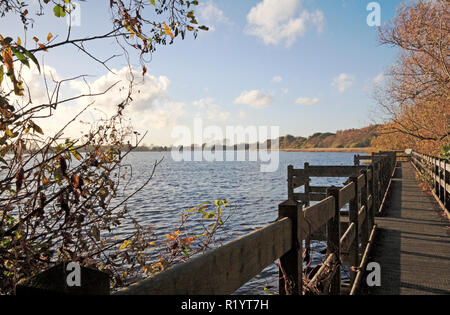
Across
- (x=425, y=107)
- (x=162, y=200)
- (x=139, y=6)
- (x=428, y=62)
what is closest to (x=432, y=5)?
(x=428, y=62)

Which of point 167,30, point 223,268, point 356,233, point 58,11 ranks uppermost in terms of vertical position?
point 167,30

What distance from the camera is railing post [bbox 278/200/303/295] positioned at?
268 cm

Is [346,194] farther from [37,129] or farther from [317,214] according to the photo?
[37,129]

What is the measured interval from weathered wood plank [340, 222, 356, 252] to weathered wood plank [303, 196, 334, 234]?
904mm

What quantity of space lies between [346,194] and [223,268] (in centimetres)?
343

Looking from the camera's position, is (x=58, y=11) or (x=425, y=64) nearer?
(x=58, y=11)

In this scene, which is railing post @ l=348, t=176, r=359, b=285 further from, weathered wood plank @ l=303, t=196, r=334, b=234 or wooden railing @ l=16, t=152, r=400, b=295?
weathered wood plank @ l=303, t=196, r=334, b=234

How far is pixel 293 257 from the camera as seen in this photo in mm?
2695

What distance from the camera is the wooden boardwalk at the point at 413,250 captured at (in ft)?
17.8

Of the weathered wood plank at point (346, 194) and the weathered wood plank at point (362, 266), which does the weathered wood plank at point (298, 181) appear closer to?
the weathered wood plank at point (362, 266)

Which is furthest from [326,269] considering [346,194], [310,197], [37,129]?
[310,197]

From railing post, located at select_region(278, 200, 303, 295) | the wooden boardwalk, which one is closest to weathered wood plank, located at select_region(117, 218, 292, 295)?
railing post, located at select_region(278, 200, 303, 295)

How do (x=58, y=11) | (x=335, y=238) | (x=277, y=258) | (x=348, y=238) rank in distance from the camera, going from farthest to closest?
(x=348, y=238), (x=335, y=238), (x=58, y=11), (x=277, y=258)

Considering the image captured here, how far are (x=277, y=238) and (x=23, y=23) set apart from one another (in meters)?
2.79
